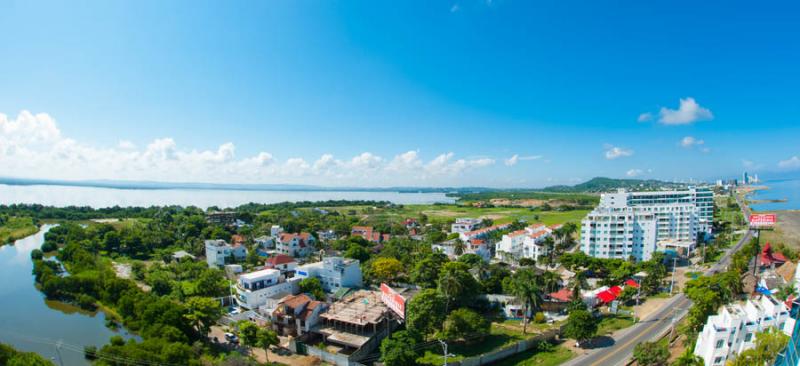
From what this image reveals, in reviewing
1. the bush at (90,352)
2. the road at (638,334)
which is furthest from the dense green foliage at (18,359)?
the road at (638,334)

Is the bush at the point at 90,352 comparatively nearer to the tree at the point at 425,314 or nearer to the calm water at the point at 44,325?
the calm water at the point at 44,325

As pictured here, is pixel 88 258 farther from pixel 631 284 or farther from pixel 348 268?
pixel 631 284

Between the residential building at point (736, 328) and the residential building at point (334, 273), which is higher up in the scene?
the residential building at point (736, 328)

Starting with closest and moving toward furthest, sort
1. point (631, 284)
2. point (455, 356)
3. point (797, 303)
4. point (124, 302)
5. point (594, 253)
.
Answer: point (797, 303)
point (455, 356)
point (124, 302)
point (631, 284)
point (594, 253)

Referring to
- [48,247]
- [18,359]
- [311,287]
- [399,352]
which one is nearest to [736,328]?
[399,352]

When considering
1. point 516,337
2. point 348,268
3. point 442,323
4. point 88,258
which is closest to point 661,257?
point 516,337

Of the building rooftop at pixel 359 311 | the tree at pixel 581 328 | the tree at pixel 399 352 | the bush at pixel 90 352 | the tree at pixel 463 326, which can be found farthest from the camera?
the building rooftop at pixel 359 311


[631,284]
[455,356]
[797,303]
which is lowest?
[455,356]
